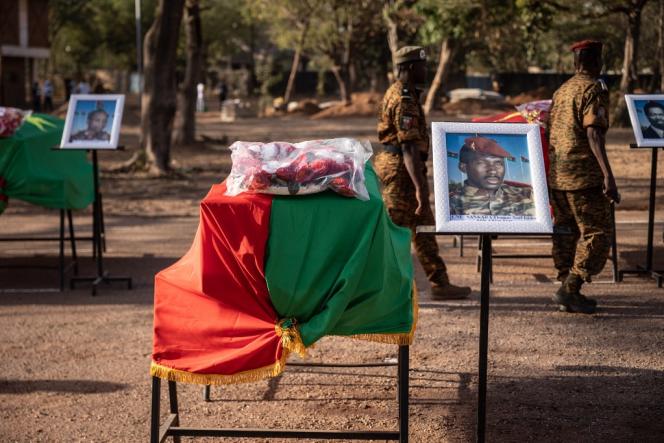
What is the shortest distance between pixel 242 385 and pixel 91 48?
171 ft

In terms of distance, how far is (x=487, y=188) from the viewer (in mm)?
4375

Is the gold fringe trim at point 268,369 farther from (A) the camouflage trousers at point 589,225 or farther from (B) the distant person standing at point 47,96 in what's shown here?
(B) the distant person standing at point 47,96

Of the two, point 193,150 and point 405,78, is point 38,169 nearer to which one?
point 405,78

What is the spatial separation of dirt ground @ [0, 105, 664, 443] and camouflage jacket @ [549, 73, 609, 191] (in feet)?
3.66

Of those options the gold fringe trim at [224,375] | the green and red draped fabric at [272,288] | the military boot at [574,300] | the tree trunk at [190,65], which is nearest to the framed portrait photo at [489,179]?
the green and red draped fabric at [272,288]

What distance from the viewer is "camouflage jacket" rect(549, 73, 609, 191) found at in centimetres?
651

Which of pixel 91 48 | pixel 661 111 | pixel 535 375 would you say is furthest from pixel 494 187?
pixel 91 48

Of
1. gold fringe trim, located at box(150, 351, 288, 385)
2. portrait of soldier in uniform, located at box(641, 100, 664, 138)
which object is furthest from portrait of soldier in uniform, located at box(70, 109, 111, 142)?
portrait of soldier in uniform, located at box(641, 100, 664, 138)

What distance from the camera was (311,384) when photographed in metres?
5.81

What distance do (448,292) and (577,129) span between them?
5.75 feet

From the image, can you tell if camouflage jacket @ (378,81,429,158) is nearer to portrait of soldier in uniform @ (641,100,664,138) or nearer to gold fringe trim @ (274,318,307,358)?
portrait of soldier in uniform @ (641,100,664,138)

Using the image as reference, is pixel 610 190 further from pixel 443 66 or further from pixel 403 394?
pixel 443 66

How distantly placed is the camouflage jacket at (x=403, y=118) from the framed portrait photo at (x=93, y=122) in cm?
263

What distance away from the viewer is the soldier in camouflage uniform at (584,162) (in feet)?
21.3
